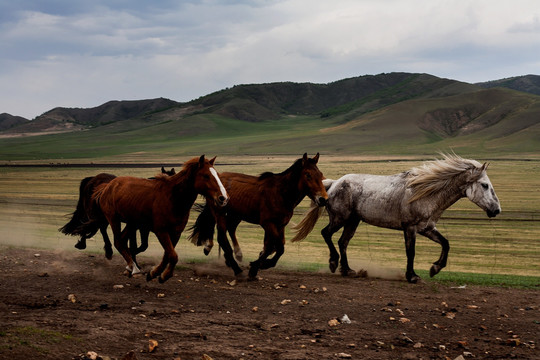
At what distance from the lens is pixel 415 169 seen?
12.2 m

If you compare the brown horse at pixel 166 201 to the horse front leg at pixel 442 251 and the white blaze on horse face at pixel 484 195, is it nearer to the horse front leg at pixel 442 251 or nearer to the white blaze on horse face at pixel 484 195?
the horse front leg at pixel 442 251

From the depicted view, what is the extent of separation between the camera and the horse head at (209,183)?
32.0 ft

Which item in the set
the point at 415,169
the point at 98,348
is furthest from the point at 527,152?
the point at 98,348

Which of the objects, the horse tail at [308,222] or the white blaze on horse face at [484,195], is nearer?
the white blaze on horse face at [484,195]

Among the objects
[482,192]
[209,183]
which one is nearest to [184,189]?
[209,183]

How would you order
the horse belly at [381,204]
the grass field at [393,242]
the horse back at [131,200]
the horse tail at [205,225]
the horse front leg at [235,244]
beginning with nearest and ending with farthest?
the horse back at [131,200] < the horse belly at [381,204] < the horse front leg at [235,244] < the horse tail at [205,225] < the grass field at [393,242]

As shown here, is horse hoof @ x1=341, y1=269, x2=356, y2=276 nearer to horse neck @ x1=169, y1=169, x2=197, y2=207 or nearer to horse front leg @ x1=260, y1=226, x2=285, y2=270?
horse front leg @ x1=260, y1=226, x2=285, y2=270

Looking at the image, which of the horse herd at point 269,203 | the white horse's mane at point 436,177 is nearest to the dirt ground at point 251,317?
the horse herd at point 269,203

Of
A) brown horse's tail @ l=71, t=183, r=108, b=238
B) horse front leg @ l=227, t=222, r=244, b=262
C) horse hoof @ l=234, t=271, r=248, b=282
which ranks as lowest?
horse hoof @ l=234, t=271, r=248, b=282

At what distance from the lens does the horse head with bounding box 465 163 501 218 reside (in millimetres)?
11477

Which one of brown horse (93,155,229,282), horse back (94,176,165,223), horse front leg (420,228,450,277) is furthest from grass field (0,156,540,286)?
brown horse (93,155,229,282)

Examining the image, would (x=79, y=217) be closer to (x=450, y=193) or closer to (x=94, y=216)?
(x=94, y=216)

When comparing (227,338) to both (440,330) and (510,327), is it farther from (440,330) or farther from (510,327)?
(510,327)

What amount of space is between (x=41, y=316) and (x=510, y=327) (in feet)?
21.3
